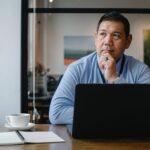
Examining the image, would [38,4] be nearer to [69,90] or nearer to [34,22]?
[34,22]

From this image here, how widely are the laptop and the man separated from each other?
0.33 meters

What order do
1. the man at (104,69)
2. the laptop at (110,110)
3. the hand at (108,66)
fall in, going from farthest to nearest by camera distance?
the hand at (108,66) < the man at (104,69) < the laptop at (110,110)

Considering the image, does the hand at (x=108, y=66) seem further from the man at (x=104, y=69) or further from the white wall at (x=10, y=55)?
the white wall at (x=10, y=55)

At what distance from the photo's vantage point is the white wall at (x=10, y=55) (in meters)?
3.36

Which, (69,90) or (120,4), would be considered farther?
(120,4)

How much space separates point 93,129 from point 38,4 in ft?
7.47

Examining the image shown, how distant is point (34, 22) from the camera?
3.31 metres

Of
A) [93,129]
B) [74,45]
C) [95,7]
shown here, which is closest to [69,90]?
[93,129]

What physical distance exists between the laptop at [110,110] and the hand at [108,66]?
0.95m

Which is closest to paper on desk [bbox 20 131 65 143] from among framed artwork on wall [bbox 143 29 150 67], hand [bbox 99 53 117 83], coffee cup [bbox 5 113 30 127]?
coffee cup [bbox 5 113 30 127]

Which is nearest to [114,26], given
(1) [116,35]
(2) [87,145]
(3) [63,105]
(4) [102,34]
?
(1) [116,35]

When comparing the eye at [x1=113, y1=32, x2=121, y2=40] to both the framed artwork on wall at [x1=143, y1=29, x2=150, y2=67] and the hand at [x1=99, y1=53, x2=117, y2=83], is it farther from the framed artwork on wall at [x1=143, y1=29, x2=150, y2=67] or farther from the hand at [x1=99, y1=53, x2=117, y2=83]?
the framed artwork on wall at [x1=143, y1=29, x2=150, y2=67]

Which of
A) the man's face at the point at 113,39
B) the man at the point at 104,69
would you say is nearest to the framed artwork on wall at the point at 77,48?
the man at the point at 104,69

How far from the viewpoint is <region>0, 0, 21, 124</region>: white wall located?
3.36 m
